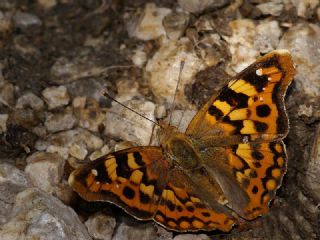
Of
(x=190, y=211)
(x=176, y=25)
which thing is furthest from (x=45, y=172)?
(x=176, y=25)

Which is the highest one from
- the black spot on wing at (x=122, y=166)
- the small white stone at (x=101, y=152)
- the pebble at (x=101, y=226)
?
the black spot on wing at (x=122, y=166)

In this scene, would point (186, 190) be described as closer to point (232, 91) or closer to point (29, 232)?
point (232, 91)

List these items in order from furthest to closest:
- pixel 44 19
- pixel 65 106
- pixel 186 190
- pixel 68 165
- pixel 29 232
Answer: pixel 44 19 → pixel 65 106 → pixel 68 165 → pixel 186 190 → pixel 29 232

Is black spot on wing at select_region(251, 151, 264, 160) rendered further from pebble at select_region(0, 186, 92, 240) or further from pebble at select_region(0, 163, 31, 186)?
pebble at select_region(0, 163, 31, 186)

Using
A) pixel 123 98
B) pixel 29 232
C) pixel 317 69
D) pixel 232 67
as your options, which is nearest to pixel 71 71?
pixel 123 98

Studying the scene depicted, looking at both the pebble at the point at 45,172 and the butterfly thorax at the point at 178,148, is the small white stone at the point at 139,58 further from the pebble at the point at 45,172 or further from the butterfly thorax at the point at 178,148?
the pebble at the point at 45,172

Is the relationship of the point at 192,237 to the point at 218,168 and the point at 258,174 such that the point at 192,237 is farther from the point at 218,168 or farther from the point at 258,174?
the point at 258,174

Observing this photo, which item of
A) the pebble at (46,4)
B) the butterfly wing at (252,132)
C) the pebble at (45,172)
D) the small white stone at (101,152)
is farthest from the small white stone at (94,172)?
the pebble at (46,4)
